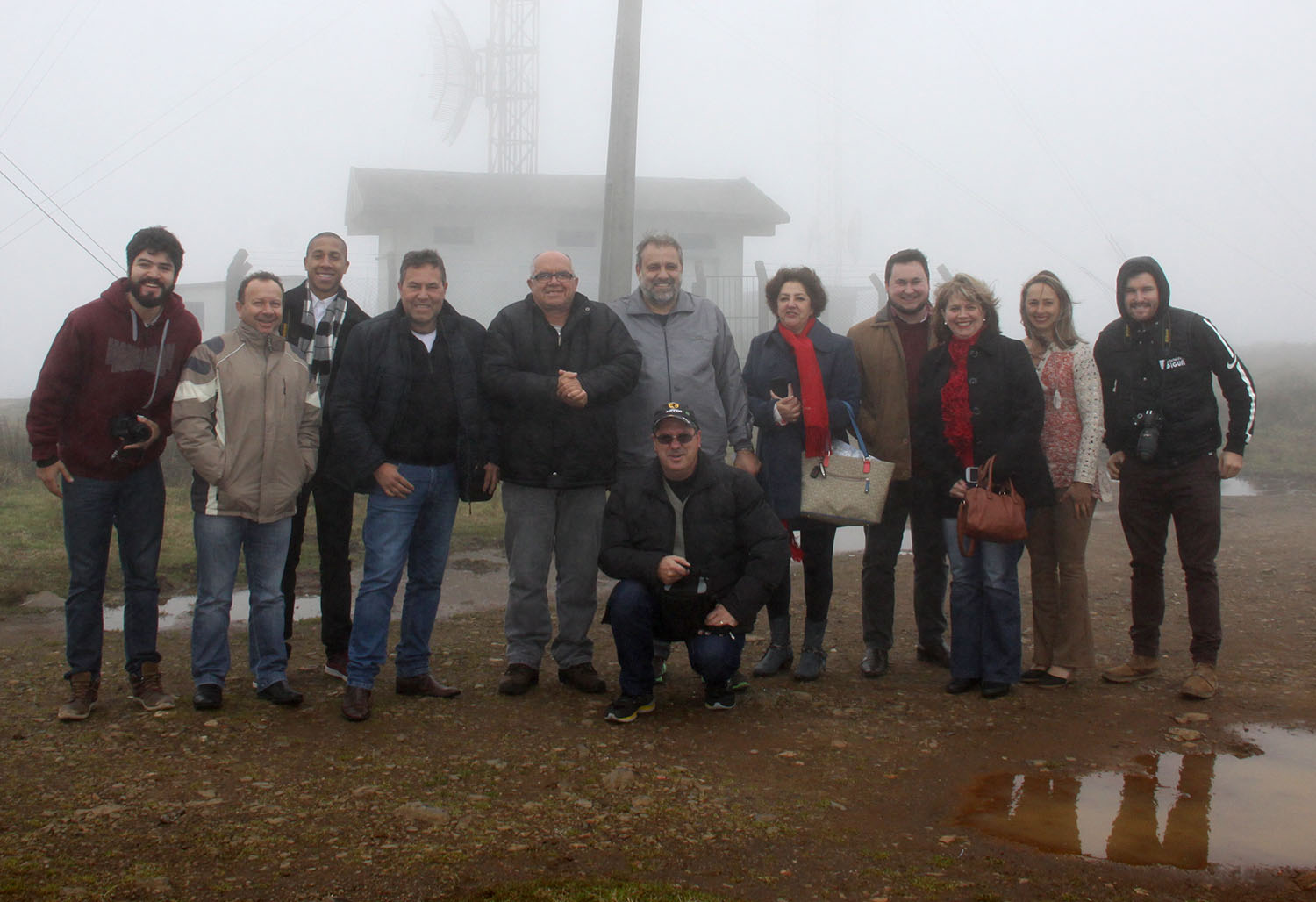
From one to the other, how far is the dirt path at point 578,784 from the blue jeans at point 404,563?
249mm

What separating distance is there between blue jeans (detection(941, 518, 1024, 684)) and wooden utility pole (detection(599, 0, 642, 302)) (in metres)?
6.41

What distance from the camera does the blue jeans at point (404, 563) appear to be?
4.84m

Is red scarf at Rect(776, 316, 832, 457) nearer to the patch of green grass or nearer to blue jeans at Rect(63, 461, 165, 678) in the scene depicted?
blue jeans at Rect(63, 461, 165, 678)

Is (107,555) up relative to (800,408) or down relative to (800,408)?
down

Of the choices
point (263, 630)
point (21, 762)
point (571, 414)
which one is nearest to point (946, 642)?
point (571, 414)

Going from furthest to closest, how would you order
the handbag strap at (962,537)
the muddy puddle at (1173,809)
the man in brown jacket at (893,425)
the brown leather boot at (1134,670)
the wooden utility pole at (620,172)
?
the wooden utility pole at (620,172)
the man in brown jacket at (893,425)
the brown leather boot at (1134,670)
the handbag strap at (962,537)
the muddy puddle at (1173,809)

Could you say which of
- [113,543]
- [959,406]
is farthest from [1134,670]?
[113,543]

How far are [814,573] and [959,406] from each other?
3.62 ft

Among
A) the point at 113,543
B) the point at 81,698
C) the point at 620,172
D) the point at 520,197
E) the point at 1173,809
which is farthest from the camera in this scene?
the point at 520,197

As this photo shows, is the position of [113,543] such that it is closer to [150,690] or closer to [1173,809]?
[150,690]

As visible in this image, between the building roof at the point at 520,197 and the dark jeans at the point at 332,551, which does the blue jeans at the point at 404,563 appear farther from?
the building roof at the point at 520,197

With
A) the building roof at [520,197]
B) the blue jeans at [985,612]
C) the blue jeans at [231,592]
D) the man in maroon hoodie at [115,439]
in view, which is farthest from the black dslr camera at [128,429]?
the building roof at [520,197]

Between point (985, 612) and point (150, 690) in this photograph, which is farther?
point (985, 612)

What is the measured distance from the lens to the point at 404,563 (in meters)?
4.97
